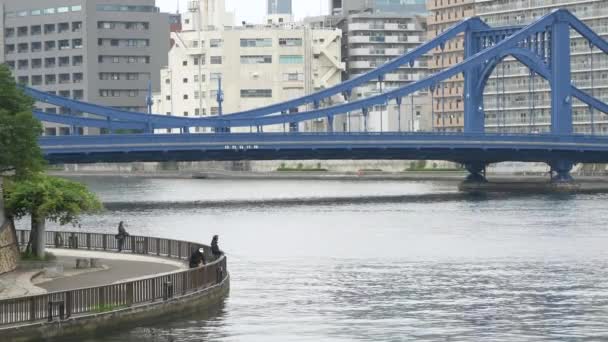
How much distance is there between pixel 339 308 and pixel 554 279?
44.5 feet

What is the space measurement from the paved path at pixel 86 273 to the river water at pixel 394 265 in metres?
3.19

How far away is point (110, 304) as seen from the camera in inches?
1964

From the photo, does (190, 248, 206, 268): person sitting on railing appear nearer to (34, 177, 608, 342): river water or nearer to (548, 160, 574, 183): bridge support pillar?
(34, 177, 608, 342): river water

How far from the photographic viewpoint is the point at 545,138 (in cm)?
14388

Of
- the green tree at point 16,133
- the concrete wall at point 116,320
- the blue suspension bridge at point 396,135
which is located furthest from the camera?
the blue suspension bridge at point 396,135

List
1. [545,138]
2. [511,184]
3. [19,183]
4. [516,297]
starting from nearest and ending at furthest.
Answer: [516,297]
[19,183]
[545,138]
[511,184]

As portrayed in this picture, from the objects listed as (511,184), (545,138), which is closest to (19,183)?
(545,138)

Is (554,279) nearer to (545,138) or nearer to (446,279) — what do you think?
(446,279)

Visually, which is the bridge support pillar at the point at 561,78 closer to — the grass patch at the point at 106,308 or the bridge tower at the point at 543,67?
the bridge tower at the point at 543,67

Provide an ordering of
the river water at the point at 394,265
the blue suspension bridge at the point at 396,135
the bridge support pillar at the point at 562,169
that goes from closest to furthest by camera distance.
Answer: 1. the river water at the point at 394,265
2. the blue suspension bridge at the point at 396,135
3. the bridge support pillar at the point at 562,169

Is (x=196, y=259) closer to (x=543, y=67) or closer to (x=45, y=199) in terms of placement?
(x=45, y=199)

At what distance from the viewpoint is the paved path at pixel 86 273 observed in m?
55.1

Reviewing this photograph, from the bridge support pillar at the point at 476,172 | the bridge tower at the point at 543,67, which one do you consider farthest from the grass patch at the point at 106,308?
the bridge support pillar at the point at 476,172

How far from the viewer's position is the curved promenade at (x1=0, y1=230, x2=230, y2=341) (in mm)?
46500
